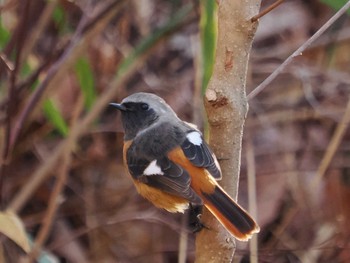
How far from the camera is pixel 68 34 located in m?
4.42

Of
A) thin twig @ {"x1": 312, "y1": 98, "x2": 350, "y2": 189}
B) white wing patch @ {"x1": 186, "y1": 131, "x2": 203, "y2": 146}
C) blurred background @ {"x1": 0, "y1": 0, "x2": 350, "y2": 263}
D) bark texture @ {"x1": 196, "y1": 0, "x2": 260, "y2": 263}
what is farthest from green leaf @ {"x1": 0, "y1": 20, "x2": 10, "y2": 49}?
bark texture @ {"x1": 196, "y1": 0, "x2": 260, "y2": 263}

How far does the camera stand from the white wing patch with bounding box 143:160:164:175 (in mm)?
2632

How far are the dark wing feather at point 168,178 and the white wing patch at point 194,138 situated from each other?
0.32ft

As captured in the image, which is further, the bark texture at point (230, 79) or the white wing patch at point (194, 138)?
the white wing patch at point (194, 138)

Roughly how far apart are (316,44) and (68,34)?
144 centimetres

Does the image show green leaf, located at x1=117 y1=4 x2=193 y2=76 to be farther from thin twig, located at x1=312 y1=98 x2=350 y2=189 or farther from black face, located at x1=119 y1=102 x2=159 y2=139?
thin twig, located at x1=312 y1=98 x2=350 y2=189

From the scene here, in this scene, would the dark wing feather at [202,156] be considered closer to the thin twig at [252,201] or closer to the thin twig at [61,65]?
the thin twig at [252,201]

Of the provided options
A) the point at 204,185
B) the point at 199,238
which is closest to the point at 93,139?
→ the point at 204,185

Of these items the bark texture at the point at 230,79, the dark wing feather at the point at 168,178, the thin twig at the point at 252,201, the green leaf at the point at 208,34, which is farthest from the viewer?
the thin twig at the point at 252,201

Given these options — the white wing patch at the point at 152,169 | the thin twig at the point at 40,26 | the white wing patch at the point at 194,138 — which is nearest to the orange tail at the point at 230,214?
the white wing patch at the point at 194,138

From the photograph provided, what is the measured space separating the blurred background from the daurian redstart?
2.32ft

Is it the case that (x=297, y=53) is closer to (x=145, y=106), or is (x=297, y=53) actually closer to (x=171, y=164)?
(x=171, y=164)

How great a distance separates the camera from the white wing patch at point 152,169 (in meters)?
2.63

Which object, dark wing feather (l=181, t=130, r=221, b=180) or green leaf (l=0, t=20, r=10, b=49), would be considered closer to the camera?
dark wing feather (l=181, t=130, r=221, b=180)
